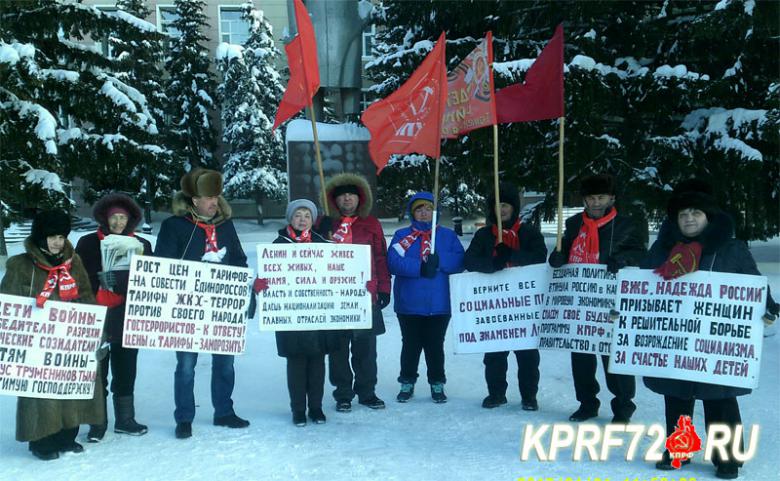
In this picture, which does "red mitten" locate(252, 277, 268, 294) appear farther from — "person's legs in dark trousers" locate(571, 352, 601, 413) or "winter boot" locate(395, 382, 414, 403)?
"person's legs in dark trousers" locate(571, 352, 601, 413)

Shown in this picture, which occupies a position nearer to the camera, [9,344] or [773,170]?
[9,344]

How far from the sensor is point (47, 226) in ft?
16.0

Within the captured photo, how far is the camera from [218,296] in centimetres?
541

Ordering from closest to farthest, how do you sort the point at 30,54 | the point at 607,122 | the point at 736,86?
the point at 736,86, the point at 607,122, the point at 30,54

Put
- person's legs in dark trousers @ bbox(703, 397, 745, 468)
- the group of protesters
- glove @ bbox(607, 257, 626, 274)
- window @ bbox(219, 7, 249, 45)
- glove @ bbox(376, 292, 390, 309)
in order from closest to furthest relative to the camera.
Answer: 1. person's legs in dark trousers @ bbox(703, 397, 745, 468)
2. the group of protesters
3. glove @ bbox(607, 257, 626, 274)
4. glove @ bbox(376, 292, 390, 309)
5. window @ bbox(219, 7, 249, 45)

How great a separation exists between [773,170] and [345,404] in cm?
801

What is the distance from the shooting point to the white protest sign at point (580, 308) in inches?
211

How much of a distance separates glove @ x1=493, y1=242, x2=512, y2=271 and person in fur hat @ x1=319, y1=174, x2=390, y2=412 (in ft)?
2.80

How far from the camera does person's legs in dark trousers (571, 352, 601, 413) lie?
5.59 m

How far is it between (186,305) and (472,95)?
8.88 ft

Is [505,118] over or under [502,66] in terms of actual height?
under

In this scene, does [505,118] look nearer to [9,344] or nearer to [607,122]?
[9,344]

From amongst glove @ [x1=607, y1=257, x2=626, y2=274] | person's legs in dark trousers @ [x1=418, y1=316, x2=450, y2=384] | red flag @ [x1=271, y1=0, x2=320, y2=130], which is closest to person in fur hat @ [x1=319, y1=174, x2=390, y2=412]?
person's legs in dark trousers @ [x1=418, y1=316, x2=450, y2=384]

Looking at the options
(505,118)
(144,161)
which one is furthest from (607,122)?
(144,161)
